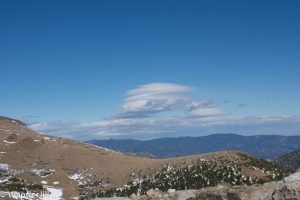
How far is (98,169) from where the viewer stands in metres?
101

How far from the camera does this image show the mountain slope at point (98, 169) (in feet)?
254

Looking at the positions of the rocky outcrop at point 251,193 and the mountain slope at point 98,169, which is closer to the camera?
the rocky outcrop at point 251,193

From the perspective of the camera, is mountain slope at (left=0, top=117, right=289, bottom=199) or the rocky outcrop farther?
mountain slope at (left=0, top=117, right=289, bottom=199)

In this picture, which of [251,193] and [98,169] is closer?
[251,193]

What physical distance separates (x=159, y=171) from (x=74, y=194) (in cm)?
1786

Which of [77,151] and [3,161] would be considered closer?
[3,161]

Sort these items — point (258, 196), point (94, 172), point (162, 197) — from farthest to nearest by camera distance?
point (94, 172) → point (162, 197) → point (258, 196)

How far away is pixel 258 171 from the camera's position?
260 ft

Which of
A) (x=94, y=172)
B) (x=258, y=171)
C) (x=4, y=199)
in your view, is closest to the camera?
(x=4, y=199)

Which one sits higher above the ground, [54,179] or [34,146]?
[34,146]

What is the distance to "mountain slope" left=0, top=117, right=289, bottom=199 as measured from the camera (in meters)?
77.4

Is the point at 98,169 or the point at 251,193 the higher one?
the point at 251,193

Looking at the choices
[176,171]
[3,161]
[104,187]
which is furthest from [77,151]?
[176,171]

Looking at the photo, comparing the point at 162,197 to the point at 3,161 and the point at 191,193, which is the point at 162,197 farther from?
the point at 3,161
